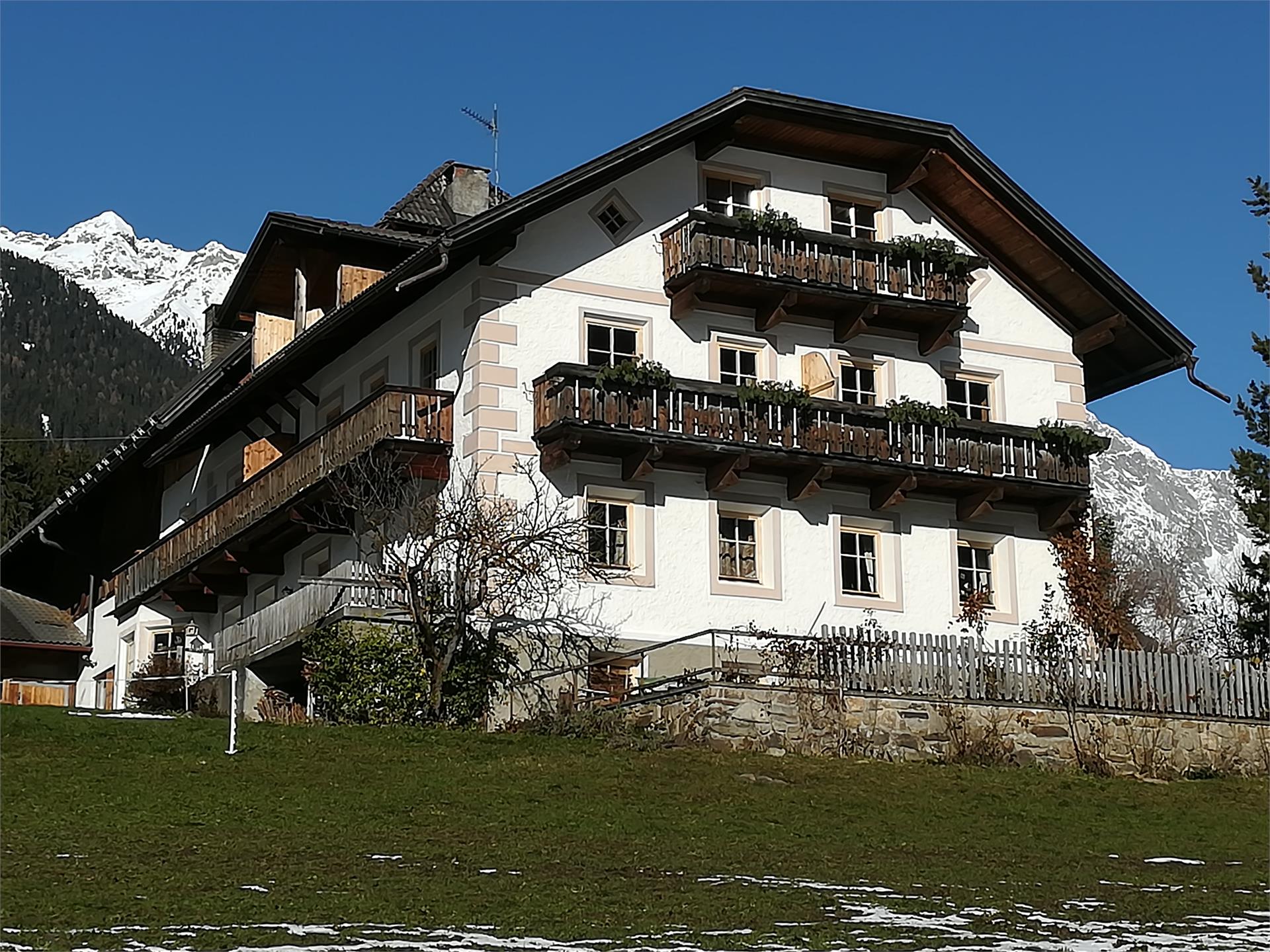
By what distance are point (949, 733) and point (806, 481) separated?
22.9ft

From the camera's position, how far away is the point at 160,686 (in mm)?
38125

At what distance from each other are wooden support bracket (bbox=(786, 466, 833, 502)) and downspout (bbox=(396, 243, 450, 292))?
711cm

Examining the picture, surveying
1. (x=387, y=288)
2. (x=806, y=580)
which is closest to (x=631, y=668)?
(x=806, y=580)

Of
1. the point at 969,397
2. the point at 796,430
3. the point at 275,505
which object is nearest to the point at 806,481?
the point at 796,430

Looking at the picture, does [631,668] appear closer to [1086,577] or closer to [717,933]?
[1086,577]

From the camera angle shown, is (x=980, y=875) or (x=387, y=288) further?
(x=387, y=288)

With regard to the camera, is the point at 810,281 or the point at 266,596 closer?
the point at 810,281

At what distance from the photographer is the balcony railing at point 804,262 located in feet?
106

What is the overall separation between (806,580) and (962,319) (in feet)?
19.5

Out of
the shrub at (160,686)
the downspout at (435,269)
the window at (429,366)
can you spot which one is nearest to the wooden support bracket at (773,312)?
the window at (429,366)

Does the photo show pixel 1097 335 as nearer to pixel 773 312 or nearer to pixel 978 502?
pixel 978 502

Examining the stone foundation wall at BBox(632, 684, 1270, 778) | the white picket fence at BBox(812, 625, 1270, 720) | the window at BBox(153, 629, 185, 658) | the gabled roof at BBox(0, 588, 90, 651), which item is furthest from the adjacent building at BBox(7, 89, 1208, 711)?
the gabled roof at BBox(0, 588, 90, 651)

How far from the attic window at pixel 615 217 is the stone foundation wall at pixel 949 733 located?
31.7 feet

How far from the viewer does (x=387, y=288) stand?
31156mm
